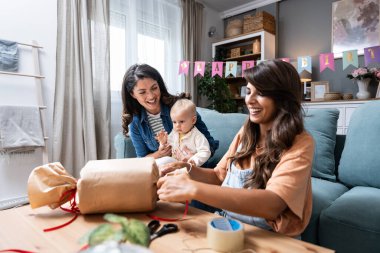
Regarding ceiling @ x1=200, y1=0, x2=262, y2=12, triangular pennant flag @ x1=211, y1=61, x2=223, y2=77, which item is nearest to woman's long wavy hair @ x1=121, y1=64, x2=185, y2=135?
triangular pennant flag @ x1=211, y1=61, x2=223, y2=77

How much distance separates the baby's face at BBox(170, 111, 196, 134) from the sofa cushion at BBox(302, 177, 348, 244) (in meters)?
0.76

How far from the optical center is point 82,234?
633 millimetres

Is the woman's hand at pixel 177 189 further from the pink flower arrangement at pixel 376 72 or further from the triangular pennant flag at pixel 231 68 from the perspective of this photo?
the pink flower arrangement at pixel 376 72

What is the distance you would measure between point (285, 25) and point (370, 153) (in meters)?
3.22

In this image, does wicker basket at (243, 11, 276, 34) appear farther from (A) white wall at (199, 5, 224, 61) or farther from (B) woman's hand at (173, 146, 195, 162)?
(B) woman's hand at (173, 146, 195, 162)

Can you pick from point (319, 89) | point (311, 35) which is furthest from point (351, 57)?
point (311, 35)

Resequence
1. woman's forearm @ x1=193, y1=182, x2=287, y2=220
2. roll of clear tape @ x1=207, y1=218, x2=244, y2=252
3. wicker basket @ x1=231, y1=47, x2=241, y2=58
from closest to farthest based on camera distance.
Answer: roll of clear tape @ x1=207, y1=218, x2=244, y2=252, woman's forearm @ x1=193, y1=182, x2=287, y2=220, wicker basket @ x1=231, y1=47, x2=241, y2=58

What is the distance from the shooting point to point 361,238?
3.58ft

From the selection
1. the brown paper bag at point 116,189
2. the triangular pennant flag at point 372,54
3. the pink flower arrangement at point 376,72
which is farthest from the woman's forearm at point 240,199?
the pink flower arrangement at point 376,72

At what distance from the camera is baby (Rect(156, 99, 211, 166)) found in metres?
1.48

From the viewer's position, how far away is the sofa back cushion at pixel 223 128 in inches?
71.5

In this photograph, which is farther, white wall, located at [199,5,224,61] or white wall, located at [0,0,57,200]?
white wall, located at [199,5,224,61]

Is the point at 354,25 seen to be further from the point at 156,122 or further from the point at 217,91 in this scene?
the point at 156,122

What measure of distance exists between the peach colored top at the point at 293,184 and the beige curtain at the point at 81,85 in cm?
242
